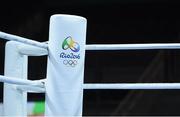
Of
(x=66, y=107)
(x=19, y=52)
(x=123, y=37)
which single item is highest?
(x=123, y=37)

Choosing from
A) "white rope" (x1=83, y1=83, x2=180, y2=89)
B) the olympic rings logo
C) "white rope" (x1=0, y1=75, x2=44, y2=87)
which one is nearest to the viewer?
"white rope" (x1=0, y1=75, x2=44, y2=87)

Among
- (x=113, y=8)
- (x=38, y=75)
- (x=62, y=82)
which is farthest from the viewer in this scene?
(x=113, y=8)

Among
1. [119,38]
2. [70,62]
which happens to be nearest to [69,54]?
[70,62]

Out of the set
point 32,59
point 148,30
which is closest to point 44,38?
point 32,59

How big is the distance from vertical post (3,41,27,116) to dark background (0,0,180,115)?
4330 millimetres

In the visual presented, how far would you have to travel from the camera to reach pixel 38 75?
5.59 m

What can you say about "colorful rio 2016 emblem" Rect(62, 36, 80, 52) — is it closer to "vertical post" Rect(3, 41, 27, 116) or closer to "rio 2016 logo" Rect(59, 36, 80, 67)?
"rio 2016 logo" Rect(59, 36, 80, 67)

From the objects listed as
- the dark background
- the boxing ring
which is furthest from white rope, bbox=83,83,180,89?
the dark background

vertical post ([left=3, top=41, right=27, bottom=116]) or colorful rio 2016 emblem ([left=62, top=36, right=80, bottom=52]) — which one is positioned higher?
colorful rio 2016 emblem ([left=62, top=36, right=80, bottom=52])

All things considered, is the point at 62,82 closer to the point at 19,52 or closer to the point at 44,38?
the point at 19,52

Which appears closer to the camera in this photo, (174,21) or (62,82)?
(62,82)

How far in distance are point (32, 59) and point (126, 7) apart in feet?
4.59

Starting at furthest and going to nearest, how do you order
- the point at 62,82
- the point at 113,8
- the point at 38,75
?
the point at 113,8 → the point at 38,75 → the point at 62,82

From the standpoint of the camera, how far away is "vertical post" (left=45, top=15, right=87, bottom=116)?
112 centimetres
